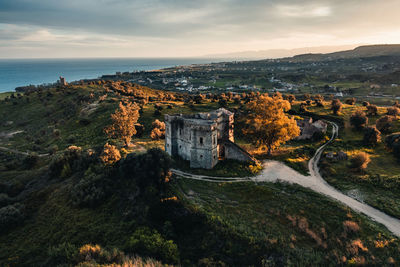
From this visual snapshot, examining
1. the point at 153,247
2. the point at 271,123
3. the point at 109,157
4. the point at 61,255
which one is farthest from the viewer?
the point at 271,123

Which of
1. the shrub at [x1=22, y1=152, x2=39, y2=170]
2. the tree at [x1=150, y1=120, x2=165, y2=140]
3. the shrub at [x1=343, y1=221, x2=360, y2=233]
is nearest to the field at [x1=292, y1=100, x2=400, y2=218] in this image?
the shrub at [x1=343, y1=221, x2=360, y2=233]

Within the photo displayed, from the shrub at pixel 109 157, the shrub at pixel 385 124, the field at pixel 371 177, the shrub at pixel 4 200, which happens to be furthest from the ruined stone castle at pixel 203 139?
the shrub at pixel 385 124

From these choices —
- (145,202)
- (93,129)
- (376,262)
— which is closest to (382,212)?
(376,262)

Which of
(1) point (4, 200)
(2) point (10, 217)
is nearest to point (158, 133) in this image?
(1) point (4, 200)

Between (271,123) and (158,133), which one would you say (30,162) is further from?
(271,123)

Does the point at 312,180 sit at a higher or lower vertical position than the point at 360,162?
lower

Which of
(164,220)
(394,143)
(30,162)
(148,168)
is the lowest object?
(164,220)

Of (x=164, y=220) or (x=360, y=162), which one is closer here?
(x=164, y=220)

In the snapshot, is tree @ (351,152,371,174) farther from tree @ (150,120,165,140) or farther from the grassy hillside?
tree @ (150,120,165,140)
